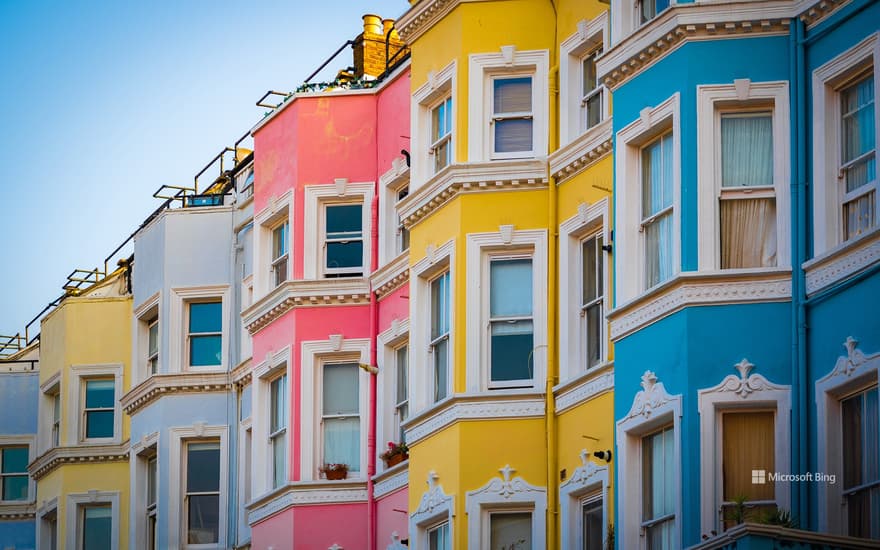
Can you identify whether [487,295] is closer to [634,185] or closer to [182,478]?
[634,185]

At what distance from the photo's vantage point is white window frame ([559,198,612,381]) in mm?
33219

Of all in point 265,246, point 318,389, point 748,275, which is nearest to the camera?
point 748,275

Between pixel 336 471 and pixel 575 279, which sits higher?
pixel 575 279

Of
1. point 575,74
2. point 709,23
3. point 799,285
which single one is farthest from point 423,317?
point 799,285

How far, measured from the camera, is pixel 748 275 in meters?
29.0

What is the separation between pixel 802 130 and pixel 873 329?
10.6ft

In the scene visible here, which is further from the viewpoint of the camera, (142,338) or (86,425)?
(86,425)

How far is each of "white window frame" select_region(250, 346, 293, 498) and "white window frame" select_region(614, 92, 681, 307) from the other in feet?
34.6

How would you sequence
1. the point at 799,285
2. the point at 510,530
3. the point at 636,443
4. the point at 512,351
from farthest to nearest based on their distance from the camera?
the point at 512,351, the point at 510,530, the point at 636,443, the point at 799,285

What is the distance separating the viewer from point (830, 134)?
2891 cm

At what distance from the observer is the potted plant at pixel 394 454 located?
37.9m

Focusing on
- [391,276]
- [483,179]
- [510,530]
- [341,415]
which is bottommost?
[510,530]

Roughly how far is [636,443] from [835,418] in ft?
10.9

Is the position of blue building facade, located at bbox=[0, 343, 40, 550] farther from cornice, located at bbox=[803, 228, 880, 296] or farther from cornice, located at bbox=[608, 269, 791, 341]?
cornice, located at bbox=[803, 228, 880, 296]
